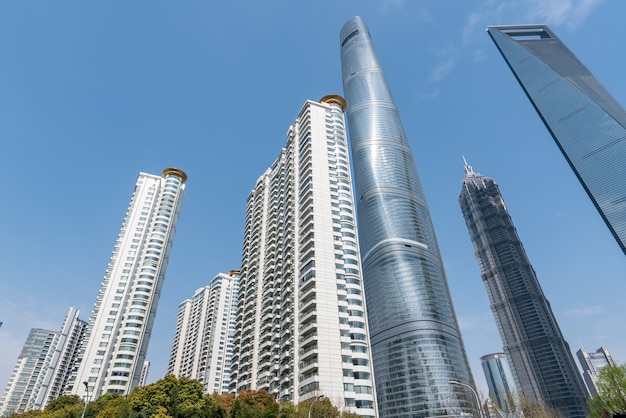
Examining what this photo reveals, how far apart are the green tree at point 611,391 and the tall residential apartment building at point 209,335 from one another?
105 meters

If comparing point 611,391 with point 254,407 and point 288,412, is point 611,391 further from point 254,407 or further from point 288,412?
point 254,407

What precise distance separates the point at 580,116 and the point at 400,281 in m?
83.0

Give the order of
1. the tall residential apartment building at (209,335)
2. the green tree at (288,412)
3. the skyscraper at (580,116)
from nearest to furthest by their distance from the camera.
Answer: the green tree at (288,412), the skyscraper at (580,116), the tall residential apartment building at (209,335)

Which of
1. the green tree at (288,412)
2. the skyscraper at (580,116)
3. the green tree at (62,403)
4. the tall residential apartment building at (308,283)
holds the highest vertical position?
the skyscraper at (580,116)

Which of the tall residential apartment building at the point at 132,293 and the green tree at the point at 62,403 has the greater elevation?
the tall residential apartment building at the point at 132,293

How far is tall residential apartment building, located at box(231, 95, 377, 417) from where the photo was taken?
63.9 metres

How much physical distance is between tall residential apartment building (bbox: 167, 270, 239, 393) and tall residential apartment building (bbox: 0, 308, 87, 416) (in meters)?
44.8

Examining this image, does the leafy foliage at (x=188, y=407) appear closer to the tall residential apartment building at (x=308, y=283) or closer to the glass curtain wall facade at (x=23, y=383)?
the tall residential apartment building at (x=308, y=283)

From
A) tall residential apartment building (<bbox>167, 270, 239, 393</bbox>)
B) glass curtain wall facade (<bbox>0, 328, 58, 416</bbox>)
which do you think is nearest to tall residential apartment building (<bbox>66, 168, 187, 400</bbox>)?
tall residential apartment building (<bbox>167, 270, 239, 393</bbox>)

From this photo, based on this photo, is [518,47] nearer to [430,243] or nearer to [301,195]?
[430,243]

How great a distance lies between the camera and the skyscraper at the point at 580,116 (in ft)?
367

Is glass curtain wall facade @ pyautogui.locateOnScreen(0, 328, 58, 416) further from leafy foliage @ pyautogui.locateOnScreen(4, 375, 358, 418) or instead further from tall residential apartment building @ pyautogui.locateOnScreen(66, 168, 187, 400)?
leafy foliage @ pyautogui.locateOnScreen(4, 375, 358, 418)

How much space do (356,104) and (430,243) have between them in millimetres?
77241

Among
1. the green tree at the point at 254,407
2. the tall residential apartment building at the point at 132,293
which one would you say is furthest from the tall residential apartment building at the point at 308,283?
the tall residential apartment building at the point at 132,293
